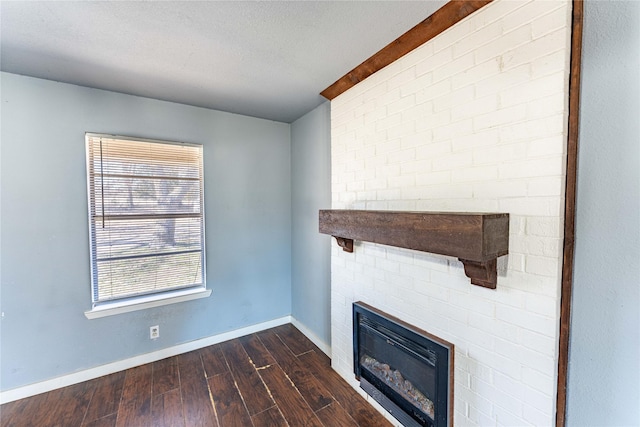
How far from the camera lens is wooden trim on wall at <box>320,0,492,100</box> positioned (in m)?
1.27

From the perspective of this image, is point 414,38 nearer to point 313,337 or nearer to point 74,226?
point 313,337

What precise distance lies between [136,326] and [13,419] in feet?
2.71

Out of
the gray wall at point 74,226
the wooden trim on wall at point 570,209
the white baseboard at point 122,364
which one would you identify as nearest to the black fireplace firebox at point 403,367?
the wooden trim on wall at point 570,209

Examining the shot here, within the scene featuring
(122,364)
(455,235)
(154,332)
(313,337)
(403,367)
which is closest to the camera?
(455,235)

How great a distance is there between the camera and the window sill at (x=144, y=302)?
2240mm

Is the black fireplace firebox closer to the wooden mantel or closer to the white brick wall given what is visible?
the white brick wall

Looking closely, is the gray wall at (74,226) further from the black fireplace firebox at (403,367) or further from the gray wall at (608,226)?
the gray wall at (608,226)

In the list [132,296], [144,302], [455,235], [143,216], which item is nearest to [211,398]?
[144,302]

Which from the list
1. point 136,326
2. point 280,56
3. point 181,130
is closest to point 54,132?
point 181,130

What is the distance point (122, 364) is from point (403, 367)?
2404 millimetres

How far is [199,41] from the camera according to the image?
1.57 metres

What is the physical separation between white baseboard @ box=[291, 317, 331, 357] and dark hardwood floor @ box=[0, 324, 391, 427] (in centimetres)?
10

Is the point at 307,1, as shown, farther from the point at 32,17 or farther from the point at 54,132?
the point at 54,132

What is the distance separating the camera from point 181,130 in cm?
257
